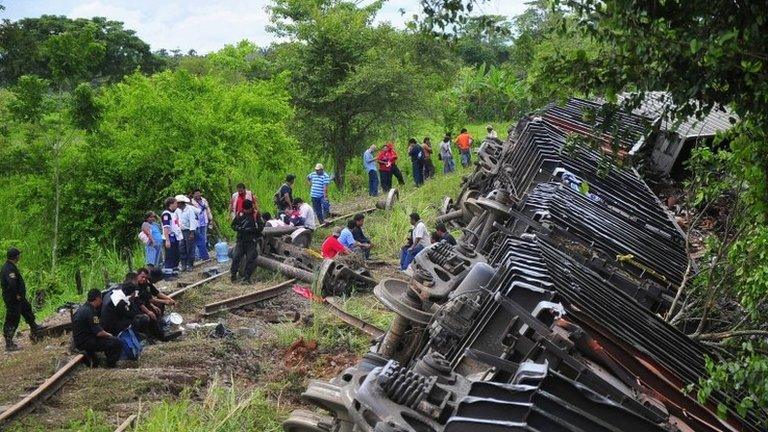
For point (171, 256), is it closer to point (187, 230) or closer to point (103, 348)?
point (187, 230)

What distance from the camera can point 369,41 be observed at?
93.6ft

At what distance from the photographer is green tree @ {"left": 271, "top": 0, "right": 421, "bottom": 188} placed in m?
27.9

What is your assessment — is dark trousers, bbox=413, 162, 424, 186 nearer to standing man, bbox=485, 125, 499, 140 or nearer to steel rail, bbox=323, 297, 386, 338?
standing man, bbox=485, 125, 499, 140

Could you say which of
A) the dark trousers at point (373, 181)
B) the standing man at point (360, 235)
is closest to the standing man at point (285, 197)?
the standing man at point (360, 235)

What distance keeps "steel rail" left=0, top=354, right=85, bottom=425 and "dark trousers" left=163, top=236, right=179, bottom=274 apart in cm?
582

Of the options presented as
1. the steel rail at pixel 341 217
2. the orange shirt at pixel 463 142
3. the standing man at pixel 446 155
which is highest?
the orange shirt at pixel 463 142

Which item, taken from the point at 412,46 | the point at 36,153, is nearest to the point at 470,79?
the point at 412,46

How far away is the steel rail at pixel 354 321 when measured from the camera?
13641 millimetres

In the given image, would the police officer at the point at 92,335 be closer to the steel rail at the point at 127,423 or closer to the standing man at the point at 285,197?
the steel rail at the point at 127,423

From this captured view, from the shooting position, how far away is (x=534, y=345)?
19.6 ft

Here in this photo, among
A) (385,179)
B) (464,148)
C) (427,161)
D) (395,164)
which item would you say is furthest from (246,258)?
(464,148)

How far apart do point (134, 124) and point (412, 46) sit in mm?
13801

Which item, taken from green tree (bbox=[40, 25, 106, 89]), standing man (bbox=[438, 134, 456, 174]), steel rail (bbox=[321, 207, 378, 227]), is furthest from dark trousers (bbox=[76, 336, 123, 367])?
standing man (bbox=[438, 134, 456, 174])

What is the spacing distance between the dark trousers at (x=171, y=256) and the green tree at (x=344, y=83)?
1092cm
